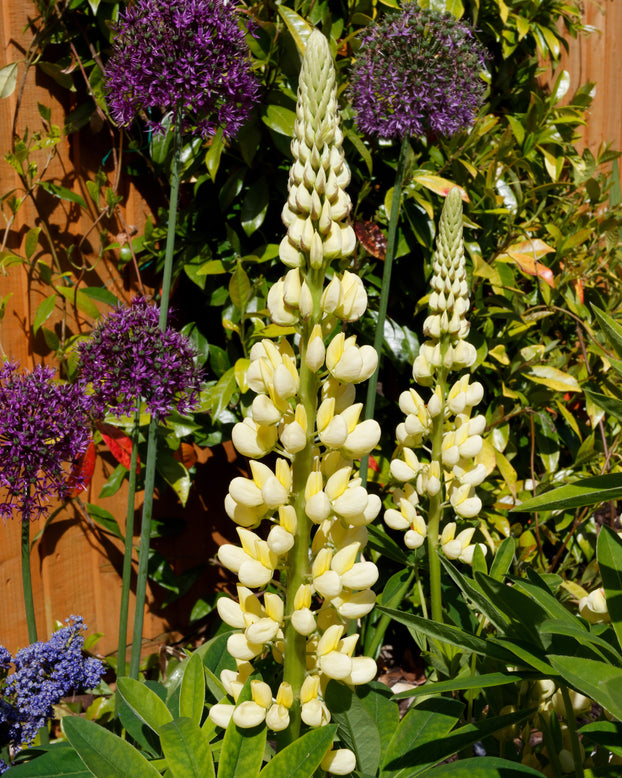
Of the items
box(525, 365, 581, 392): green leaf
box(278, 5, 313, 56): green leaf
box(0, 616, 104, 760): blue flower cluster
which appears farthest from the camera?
box(525, 365, 581, 392): green leaf

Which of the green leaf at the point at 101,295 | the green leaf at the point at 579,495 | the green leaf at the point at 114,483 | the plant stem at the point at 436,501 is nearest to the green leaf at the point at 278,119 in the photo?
the green leaf at the point at 101,295

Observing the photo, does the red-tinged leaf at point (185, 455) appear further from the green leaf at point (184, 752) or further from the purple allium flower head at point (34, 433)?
the green leaf at point (184, 752)

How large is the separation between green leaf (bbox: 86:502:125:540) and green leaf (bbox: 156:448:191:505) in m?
0.24

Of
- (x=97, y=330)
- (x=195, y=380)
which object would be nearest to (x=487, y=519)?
(x=195, y=380)

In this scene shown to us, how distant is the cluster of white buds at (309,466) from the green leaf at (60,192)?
1.46m

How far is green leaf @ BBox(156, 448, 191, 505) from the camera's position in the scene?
233 centimetres

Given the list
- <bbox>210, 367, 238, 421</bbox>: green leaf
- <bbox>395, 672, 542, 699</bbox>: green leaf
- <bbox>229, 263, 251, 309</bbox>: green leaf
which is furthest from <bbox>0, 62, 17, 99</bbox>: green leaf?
<bbox>395, 672, 542, 699</bbox>: green leaf

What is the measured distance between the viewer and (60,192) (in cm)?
220

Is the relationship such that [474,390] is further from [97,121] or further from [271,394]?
[97,121]

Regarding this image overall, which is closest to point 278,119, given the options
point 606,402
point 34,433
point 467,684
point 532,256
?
point 532,256

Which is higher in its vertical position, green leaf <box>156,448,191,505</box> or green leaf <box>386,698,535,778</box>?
green leaf <box>386,698,535,778</box>

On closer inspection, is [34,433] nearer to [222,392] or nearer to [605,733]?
[222,392]

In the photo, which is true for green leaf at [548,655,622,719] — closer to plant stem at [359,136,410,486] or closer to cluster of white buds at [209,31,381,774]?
cluster of white buds at [209,31,381,774]

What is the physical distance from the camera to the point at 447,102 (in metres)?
1.74
